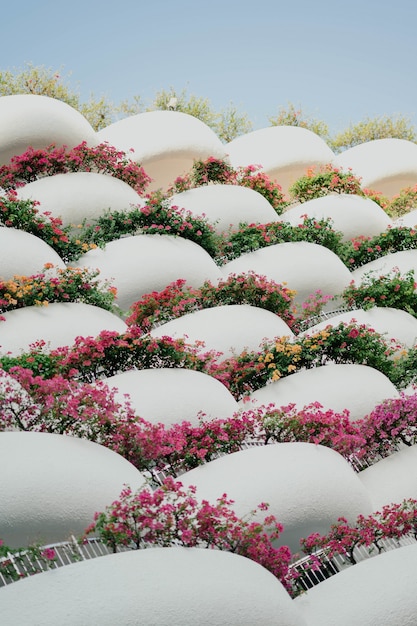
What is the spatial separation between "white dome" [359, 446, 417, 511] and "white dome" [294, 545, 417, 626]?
2.02m

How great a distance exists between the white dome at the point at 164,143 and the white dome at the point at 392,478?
29.6 feet

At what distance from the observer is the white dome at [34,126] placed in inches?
639

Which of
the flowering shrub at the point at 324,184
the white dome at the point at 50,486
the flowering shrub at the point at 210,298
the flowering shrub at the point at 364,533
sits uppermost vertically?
the flowering shrub at the point at 324,184

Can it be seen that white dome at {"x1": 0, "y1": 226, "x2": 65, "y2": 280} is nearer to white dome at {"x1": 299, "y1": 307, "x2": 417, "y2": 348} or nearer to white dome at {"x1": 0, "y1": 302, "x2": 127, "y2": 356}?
white dome at {"x1": 0, "y1": 302, "x2": 127, "y2": 356}

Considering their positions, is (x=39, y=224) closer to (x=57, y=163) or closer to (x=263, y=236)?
(x=57, y=163)

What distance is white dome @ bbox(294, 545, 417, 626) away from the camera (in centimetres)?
828

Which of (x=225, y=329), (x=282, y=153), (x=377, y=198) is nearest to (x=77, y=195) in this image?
(x=225, y=329)

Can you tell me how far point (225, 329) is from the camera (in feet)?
41.7

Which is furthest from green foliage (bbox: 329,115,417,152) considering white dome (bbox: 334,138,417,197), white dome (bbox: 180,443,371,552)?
white dome (bbox: 180,443,371,552)

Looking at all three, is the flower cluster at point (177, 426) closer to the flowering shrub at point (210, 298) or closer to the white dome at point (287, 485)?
the white dome at point (287, 485)

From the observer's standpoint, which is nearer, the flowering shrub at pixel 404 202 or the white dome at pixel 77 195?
the white dome at pixel 77 195

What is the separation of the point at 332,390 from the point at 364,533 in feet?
8.97

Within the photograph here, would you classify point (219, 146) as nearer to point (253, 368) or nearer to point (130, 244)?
point (130, 244)

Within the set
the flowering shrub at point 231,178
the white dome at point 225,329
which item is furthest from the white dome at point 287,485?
the flowering shrub at point 231,178
